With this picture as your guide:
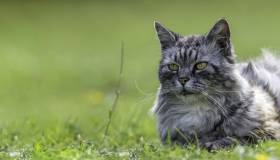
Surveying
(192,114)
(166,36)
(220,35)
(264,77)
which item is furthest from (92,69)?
(220,35)

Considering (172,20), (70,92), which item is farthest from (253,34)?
(70,92)

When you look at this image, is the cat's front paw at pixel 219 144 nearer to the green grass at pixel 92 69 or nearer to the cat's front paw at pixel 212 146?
the cat's front paw at pixel 212 146

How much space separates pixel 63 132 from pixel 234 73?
3.04m

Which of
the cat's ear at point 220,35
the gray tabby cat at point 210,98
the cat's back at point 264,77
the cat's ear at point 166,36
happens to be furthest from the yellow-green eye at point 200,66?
the cat's back at point 264,77

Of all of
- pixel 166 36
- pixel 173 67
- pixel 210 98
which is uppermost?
pixel 166 36

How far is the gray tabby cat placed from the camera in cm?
868

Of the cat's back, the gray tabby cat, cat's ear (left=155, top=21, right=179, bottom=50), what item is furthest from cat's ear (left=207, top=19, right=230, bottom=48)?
the cat's back

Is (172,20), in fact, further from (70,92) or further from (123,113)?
(123,113)

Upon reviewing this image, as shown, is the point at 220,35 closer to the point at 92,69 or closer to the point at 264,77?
the point at 264,77

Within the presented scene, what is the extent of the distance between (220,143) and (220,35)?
1155 mm

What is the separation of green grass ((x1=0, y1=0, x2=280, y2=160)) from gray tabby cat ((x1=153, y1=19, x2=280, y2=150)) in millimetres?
434

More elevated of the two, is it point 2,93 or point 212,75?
point 212,75

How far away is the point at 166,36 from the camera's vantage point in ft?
30.2

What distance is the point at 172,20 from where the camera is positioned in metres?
32.8
